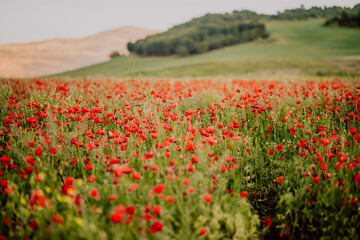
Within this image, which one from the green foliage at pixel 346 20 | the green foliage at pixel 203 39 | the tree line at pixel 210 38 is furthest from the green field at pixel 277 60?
the tree line at pixel 210 38

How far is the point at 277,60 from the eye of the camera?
2330 centimetres

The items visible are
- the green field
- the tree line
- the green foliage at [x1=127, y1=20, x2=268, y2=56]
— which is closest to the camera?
the green field

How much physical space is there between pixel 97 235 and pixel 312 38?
4540 cm

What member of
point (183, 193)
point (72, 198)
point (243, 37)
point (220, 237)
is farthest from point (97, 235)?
point (243, 37)

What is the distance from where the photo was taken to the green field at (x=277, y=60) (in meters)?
18.2

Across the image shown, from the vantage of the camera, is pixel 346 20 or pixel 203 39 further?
pixel 203 39

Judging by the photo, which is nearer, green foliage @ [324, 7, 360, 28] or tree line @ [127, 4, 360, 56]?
green foliage @ [324, 7, 360, 28]

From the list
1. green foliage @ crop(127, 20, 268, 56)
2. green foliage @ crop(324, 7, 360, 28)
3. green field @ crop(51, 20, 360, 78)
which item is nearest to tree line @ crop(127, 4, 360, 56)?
green foliage @ crop(127, 20, 268, 56)

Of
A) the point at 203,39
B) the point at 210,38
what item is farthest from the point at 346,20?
the point at 203,39

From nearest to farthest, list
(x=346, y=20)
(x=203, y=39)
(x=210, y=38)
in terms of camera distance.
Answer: (x=346, y=20) < (x=210, y=38) < (x=203, y=39)

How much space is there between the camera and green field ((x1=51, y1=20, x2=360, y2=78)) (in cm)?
1816

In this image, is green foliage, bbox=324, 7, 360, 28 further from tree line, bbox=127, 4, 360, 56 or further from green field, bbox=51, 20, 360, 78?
green field, bbox=51, 20, 360, 78

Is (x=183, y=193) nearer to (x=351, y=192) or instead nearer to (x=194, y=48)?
(x=351, y=192)

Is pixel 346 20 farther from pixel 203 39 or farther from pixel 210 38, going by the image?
pixel 203 39
